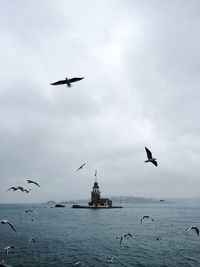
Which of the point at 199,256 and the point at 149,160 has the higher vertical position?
the point at 149,160

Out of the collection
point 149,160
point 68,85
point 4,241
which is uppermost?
point 68,85

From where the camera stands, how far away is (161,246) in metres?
62.3

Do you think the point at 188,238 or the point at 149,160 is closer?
the point at 149,160

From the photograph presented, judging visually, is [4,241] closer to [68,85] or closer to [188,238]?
[188,238]

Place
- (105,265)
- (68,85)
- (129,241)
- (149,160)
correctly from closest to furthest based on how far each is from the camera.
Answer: (68,85) < (149,160) < (105,265) < (129,241)

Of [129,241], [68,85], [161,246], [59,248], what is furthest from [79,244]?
[68,85]

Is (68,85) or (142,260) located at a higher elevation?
(68,85)

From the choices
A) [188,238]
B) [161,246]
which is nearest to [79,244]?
[161,246]

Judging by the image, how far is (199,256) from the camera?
53375 mm

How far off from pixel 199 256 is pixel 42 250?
25.1m

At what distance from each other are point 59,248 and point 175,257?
65.1 feet

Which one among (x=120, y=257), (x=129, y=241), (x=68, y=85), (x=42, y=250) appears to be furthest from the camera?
(x=129, y=241)

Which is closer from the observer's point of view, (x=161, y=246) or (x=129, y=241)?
(x=161, y=246)

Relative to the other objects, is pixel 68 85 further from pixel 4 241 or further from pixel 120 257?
pixel 4 241
